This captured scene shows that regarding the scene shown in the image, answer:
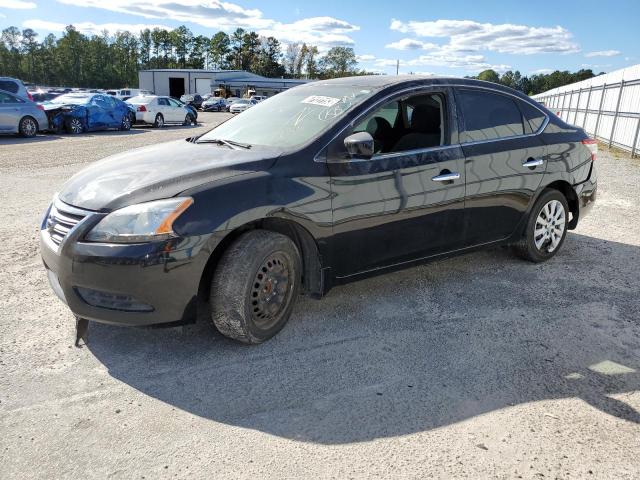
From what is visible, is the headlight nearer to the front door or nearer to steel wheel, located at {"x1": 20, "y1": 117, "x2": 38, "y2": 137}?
the front door

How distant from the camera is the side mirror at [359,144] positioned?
3598 mm

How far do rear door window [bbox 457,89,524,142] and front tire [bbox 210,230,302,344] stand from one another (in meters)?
1.87

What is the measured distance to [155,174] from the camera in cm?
346

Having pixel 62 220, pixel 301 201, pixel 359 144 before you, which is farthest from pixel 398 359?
pixel 62 220

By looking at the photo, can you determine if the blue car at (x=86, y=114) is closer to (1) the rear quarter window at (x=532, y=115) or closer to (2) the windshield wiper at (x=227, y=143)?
(2) the windshield wiper at (x=227, y=143)

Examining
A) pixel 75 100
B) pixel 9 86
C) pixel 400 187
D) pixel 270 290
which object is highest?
pixel 9 86

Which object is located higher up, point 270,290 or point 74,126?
point 270,290

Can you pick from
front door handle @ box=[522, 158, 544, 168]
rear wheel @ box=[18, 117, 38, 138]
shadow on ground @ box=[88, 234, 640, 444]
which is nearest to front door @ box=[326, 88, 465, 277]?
shadow on ground @ box=[88, 234, 640, 444]

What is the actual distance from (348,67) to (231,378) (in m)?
141

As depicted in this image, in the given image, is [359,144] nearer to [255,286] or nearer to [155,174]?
[255,286]

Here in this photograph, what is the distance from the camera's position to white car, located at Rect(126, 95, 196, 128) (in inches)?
945

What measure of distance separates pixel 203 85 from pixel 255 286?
75.3 meters

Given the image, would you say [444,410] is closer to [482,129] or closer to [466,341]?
[466,341]

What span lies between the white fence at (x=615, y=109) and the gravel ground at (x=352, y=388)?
42.7ft
